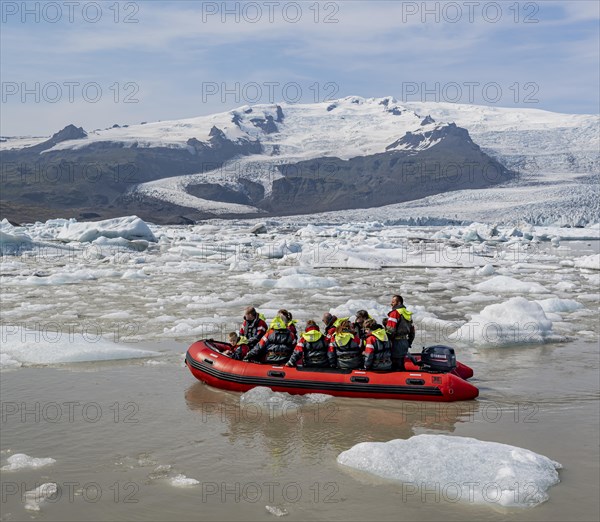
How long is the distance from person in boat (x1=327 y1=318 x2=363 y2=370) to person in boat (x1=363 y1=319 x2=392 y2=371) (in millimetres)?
148

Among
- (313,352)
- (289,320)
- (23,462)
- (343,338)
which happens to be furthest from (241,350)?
(23,462)

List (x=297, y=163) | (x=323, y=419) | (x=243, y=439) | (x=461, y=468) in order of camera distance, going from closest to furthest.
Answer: (x=461, y=468) → (x=243, y=439) → (x=323, y=419) → (x=297, y=163)

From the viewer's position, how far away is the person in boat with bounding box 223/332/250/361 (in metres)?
8.50

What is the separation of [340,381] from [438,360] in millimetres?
1213

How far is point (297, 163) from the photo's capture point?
437 feet

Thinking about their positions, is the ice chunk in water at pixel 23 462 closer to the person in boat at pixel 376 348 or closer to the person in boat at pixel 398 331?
the person in boat at pixel 376 348

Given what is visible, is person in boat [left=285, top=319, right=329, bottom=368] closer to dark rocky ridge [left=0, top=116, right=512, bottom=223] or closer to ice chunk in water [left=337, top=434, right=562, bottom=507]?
ice chunk in water [left=337, top=434, right=562, bottom=507]

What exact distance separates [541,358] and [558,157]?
10532 centimetres

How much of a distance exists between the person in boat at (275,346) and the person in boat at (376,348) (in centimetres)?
102

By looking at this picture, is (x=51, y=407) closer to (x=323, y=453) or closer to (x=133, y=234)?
(x=323, y=453)

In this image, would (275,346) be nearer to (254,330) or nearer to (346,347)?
(254,330)

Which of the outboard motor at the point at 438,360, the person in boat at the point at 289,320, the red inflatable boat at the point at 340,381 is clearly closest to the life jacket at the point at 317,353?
the red inflatable boat at the point at 340,381

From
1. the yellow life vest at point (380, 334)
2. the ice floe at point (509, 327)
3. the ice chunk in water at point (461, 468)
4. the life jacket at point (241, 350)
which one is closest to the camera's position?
the ice chunk in water at point (461, 468)

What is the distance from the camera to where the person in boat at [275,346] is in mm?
8281
